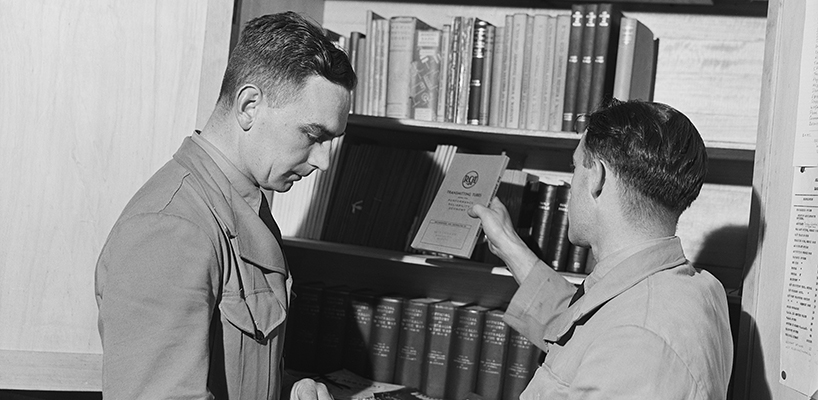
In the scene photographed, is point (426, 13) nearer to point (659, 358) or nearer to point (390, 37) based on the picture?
point (390, 37)

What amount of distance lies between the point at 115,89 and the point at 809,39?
155cm

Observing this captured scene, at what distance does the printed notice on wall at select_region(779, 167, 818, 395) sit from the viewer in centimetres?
155

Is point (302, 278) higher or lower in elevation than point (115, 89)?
lower

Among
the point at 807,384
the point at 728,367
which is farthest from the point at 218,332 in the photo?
the point at 807,384

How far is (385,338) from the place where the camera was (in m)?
2.36

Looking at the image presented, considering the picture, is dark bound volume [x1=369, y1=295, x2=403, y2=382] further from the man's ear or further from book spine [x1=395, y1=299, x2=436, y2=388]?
the man's ear

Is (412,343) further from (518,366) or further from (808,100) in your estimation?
(808,100)

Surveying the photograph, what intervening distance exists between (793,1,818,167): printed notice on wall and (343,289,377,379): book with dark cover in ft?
4.08

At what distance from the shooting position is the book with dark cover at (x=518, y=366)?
2.25 metres

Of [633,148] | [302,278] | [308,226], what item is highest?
[633,148]

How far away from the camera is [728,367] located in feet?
4.72

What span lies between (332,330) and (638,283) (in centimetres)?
119

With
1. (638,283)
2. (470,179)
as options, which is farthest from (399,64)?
(638,283)

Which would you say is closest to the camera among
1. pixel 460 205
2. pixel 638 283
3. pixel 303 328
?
pixel 638 283
